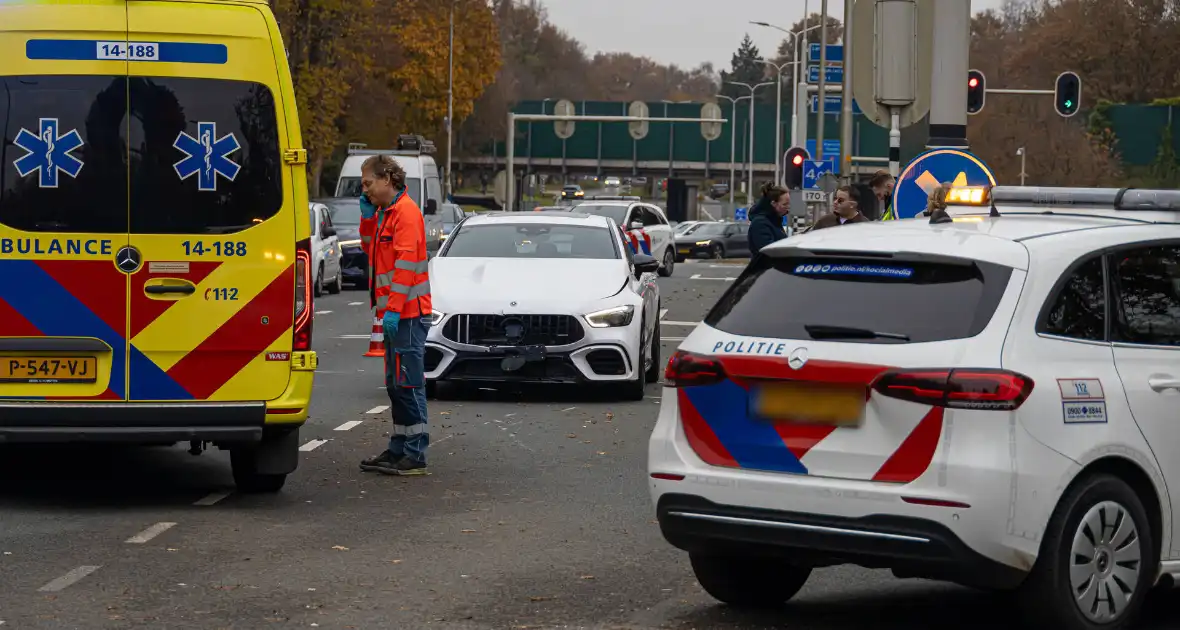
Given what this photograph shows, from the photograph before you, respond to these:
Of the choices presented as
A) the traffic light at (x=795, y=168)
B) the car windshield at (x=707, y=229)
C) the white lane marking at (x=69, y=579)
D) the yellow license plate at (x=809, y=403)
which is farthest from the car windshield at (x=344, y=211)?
the car windshield at (x=707, y=229)

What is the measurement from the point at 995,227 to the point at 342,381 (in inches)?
421

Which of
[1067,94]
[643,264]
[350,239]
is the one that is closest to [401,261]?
[643,264]

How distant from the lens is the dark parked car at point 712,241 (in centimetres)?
6581

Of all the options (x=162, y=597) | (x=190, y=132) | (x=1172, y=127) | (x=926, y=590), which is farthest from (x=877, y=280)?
(x=1172, y=127)

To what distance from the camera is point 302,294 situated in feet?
31.9

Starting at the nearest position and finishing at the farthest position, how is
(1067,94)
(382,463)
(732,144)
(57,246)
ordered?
(57,246) → (382,463) → (1067,94) → (732,144)

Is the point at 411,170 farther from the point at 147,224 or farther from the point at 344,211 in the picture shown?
the point at 147,224

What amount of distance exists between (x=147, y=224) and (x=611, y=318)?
6277 mm

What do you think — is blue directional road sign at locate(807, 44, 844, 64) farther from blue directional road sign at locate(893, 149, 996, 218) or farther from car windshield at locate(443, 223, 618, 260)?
blue directional road sign at locate(893, 149, 996, 218)

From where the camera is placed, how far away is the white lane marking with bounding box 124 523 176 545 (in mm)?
8688

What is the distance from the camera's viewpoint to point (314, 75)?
46.7 m

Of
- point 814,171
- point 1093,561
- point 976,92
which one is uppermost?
point 976,92

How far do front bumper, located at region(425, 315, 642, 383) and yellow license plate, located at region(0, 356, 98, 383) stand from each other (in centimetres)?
575

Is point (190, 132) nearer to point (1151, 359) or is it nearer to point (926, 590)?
point (926, 590)
